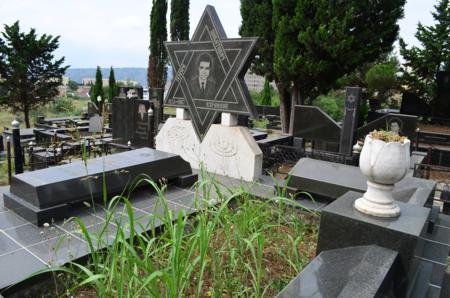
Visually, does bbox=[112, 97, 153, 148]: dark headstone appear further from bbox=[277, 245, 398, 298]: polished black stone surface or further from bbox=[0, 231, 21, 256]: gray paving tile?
bbox=[277, 245, 398, 298]: polished black stone surface

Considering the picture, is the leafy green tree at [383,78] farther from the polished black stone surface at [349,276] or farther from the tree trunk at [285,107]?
the polished black stone surface at [349,276]

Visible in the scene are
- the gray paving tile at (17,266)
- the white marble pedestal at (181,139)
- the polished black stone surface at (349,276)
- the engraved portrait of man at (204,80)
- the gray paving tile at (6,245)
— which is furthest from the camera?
the white marble pedestal at (181,139)

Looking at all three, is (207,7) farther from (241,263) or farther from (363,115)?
(363,115)

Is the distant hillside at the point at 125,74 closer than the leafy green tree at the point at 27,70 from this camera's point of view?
No

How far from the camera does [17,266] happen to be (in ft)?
9.16

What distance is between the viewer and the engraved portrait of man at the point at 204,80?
6.36 m

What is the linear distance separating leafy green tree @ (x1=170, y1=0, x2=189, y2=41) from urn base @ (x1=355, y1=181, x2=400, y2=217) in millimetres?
23483

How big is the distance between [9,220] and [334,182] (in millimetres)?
3778

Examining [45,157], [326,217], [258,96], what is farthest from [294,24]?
[258,96]

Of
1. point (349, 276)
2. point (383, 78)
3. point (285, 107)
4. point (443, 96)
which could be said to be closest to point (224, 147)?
point (349, 276)

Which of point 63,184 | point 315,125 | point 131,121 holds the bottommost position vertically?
point 63,184

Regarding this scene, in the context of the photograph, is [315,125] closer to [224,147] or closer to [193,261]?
[224,147]

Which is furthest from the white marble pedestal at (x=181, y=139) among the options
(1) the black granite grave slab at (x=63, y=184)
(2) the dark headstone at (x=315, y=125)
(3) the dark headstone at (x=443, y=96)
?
(3) the dark headstone at (x=443, y=96)

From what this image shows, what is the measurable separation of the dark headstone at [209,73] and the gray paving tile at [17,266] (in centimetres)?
389
